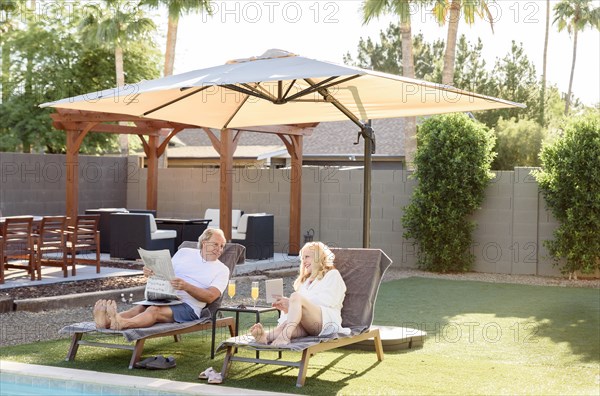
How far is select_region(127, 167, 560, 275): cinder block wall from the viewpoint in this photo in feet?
50.1

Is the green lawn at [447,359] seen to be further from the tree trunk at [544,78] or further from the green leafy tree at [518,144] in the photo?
the tree trunk at [544,78]

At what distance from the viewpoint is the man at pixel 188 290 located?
7082 millimetres

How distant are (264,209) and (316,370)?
11.2 meters

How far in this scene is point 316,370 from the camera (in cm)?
713

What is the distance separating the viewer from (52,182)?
18.7 meters

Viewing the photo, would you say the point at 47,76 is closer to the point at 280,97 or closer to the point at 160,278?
the point at 280,97

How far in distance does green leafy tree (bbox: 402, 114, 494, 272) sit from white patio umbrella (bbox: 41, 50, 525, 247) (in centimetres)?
537

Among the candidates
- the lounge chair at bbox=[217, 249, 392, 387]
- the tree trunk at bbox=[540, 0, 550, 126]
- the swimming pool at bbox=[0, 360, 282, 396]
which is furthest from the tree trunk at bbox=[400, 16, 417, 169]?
the tree trunk at bbox=[540, 0, 550, 126]

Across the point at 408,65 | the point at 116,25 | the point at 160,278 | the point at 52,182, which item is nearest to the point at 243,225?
the point at 52,182

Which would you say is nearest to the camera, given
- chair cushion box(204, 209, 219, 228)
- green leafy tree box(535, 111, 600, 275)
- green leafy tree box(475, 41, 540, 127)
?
green leafy tree box(535, 111, 600, 275)

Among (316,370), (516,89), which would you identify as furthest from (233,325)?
(516,89)

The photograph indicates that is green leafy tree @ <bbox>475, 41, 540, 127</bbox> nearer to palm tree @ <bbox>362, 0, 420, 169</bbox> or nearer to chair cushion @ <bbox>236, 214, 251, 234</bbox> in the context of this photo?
palm tree @ <bbox>362, 0, 420, 169</bbox>

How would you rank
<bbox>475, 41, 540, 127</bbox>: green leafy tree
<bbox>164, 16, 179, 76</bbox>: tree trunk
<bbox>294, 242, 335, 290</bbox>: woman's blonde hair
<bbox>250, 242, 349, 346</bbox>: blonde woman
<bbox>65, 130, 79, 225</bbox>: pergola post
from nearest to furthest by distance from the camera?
<bbox>250, 242, 349, 346</bbox>: blonde woman → <bbox>294, 242, 335, 290</bbox>: woman's blonde hair → <bbox>65, 130, 79, 225</bbox>: pergola post → <bbox>164, 16, 179, 76</bbox>: tree trunk → <bbox>475, 41, 540, 127</bbox>: green leafy tree

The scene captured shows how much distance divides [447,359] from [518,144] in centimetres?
2212
